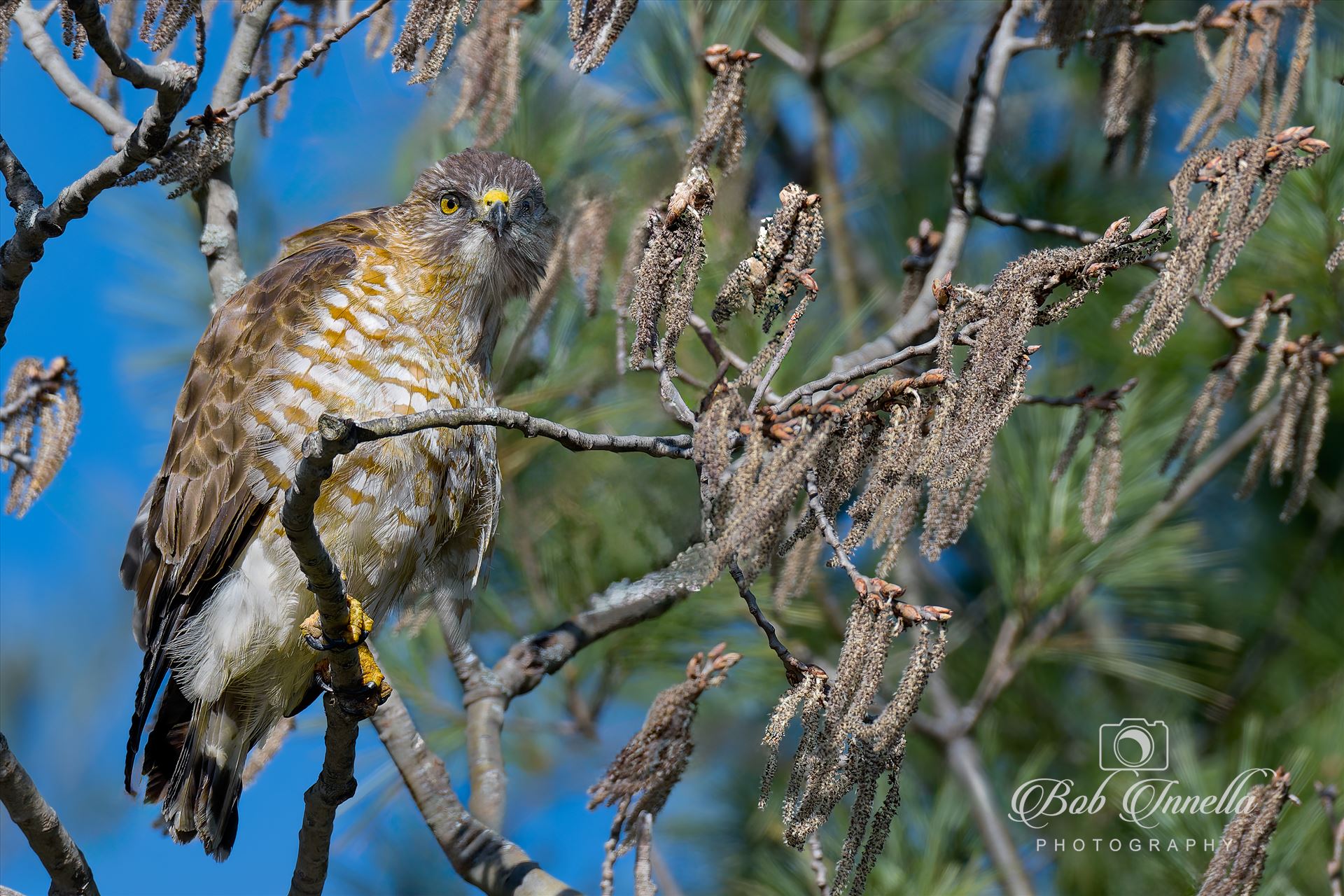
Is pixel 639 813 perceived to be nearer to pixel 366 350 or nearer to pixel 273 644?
pixel 273 644

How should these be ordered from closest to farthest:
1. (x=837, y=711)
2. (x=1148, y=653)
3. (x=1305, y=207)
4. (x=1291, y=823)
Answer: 1. (x=837, y=711)
2. (x=1291, y=823)
3. (x=1305, y=207)
4. (x=1148, y=653)

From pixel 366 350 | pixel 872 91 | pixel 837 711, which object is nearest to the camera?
pixel 837 711

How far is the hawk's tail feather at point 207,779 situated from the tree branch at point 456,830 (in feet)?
1.24

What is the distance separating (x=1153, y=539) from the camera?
4.73 meters

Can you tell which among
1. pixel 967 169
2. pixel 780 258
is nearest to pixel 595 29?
pixel 780 258

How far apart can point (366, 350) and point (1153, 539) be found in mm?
3022

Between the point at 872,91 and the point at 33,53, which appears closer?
the point at 33,53

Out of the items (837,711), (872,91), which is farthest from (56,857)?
(872,91)

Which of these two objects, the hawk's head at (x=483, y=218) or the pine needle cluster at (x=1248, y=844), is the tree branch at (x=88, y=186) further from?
the pine needle cluster at (x=1248, y=844)

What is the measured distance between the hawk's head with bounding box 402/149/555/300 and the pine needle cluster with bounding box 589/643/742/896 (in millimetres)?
1403

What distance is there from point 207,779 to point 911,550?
131 inches

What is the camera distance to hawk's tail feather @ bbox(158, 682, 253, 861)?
3254 mm

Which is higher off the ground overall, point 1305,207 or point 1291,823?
point 1305,207

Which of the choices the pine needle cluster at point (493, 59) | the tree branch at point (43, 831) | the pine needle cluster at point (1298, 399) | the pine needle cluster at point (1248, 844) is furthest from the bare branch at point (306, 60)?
the pine needle cluster at point (1248, 844)
